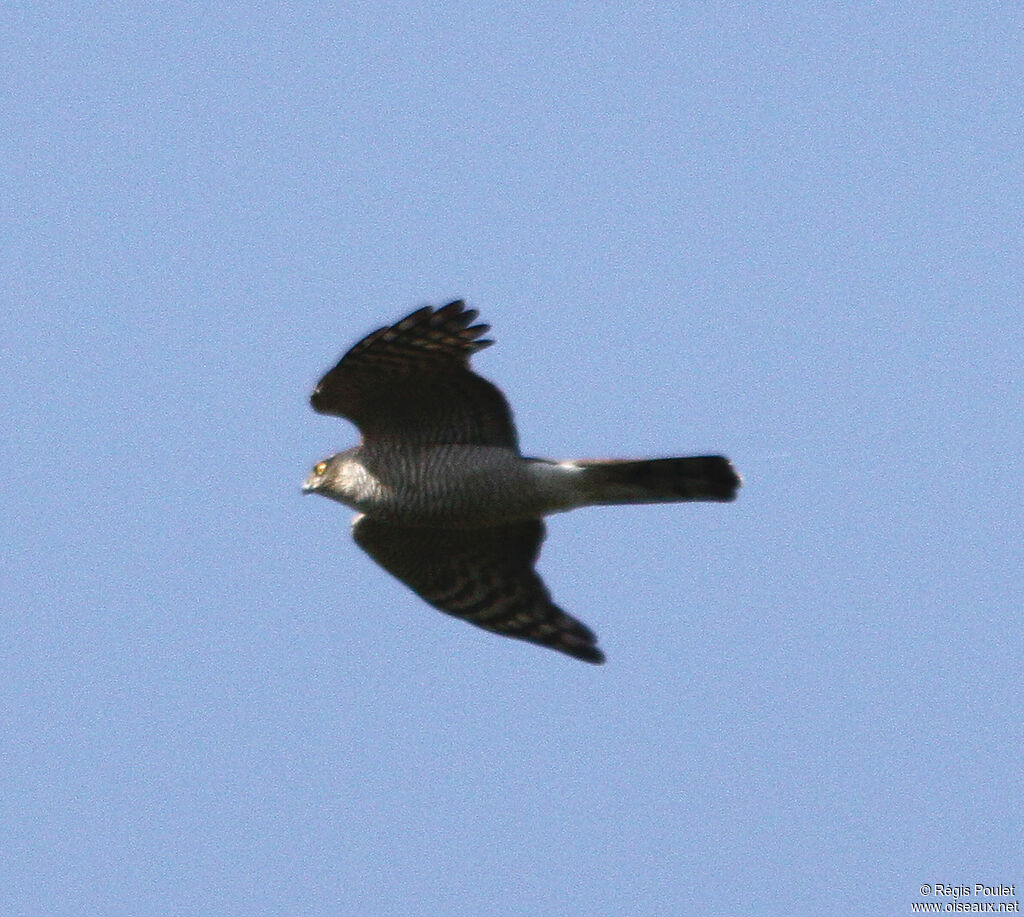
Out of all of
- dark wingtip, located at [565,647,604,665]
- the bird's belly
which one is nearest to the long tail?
the bird's belly

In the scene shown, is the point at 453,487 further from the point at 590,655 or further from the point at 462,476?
the point at 590,655

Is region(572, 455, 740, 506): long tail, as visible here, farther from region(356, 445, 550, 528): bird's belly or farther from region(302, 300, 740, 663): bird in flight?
region(356, 445, 550, 528): bird's belly

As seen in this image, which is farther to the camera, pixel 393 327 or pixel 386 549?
pixel 386 549

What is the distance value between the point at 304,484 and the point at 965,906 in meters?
4.87

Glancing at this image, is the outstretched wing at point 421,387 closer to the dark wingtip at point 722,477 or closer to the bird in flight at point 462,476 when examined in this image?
the bird in flight at point 462,476

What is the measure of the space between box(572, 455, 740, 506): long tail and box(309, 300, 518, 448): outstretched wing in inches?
24.1

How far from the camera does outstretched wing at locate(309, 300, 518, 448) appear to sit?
11.2 metres

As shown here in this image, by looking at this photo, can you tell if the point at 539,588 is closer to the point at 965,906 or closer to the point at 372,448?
the point at 372,448

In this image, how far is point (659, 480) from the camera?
11305mm

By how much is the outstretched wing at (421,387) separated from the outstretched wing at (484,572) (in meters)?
0.86

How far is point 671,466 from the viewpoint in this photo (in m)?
11.2

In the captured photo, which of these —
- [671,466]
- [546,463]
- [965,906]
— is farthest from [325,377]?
[965,906]

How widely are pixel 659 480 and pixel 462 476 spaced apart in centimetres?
121

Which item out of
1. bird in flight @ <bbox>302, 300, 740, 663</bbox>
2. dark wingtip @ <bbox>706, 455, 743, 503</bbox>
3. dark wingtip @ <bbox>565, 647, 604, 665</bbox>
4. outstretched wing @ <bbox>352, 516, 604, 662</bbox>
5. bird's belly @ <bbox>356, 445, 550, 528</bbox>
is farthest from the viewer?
outstretched wing @ <bbox>352, 516, 604, 662</bbox>
